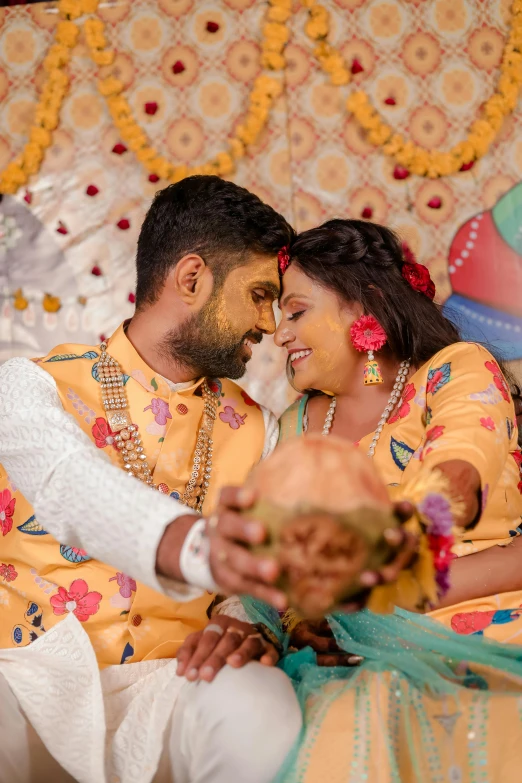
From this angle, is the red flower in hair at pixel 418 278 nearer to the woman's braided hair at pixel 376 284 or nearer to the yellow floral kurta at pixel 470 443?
the woman's braided hair at pixel 376 284

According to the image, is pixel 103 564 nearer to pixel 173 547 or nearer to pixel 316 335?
pixel 173 547

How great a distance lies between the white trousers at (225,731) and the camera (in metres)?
1.80

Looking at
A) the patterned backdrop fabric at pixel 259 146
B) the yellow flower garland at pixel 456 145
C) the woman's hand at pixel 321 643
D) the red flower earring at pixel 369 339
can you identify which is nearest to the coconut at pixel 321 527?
the woman's hand at pixel 321 643

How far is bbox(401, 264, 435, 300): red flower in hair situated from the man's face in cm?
51

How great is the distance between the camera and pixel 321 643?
7.52 feet

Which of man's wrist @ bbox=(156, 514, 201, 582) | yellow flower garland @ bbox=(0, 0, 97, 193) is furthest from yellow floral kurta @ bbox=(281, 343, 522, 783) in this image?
yellow flower garland @ bbox=(0, 0, 97, 193)

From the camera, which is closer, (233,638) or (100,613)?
(233,638)

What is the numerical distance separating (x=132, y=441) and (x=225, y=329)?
1.47ft

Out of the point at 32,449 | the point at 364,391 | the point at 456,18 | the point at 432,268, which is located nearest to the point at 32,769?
the point at 32,449

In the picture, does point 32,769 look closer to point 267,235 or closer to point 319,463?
point 319,463

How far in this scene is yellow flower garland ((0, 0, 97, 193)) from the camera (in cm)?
439

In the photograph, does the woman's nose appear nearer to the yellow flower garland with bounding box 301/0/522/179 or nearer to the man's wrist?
the man's wrist

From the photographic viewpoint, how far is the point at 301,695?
2.03 meters

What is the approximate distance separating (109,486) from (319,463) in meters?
0.51
